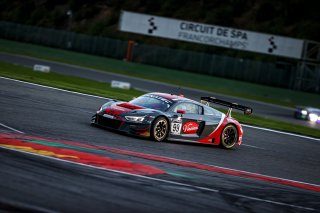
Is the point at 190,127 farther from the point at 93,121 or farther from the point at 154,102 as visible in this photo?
the point at 93,121

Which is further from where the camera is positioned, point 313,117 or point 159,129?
point 313,117

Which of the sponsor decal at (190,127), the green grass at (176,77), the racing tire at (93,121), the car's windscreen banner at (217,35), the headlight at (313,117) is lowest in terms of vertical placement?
the racing tire at (93,121)

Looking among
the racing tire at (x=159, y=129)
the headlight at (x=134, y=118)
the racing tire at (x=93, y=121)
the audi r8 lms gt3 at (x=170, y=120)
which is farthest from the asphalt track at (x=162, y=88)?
the headlight at (x=134, y=118)

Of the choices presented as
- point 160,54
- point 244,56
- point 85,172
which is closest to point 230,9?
point 244,56

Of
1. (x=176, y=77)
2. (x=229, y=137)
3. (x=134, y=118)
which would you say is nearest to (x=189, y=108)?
(x=229, y=137)

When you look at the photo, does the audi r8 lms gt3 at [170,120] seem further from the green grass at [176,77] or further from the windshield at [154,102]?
the green grass at [176,77]

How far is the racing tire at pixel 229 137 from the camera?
56.9 feet

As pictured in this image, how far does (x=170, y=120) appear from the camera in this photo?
52.1 ft

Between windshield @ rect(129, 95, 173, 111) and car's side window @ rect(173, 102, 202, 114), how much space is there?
22 cm

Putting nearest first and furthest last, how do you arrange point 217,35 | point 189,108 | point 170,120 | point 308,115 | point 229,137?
point 170,120 → point 189,108 → point 229,137 → point 308,115 → point 217,35

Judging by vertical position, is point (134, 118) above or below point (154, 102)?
below

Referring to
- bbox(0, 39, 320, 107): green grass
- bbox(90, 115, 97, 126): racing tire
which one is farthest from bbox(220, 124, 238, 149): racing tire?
bbox(0, 39, 320, 107): green grass

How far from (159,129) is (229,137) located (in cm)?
265

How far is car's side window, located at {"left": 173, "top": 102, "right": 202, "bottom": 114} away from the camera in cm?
1644
